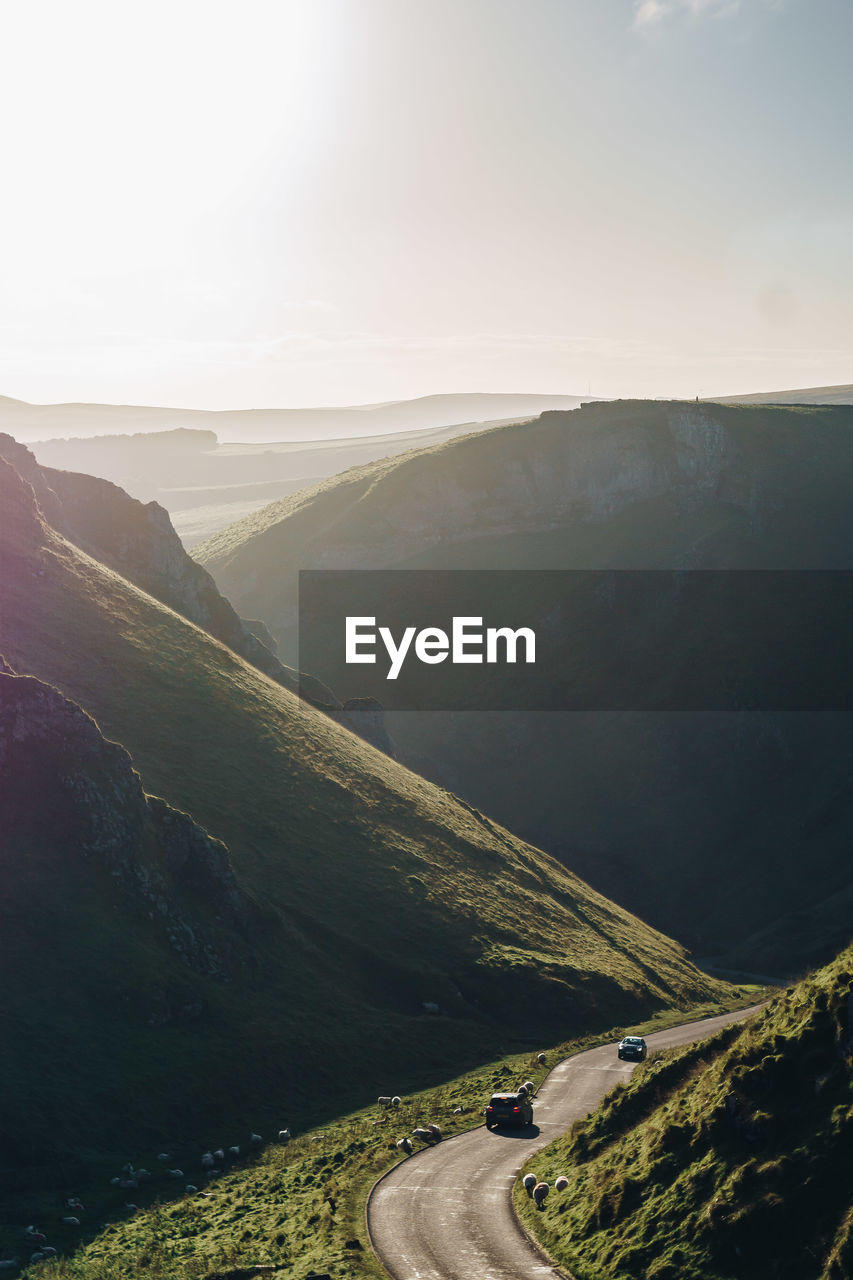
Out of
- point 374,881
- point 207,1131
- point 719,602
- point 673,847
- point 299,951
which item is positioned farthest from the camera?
point 719,602

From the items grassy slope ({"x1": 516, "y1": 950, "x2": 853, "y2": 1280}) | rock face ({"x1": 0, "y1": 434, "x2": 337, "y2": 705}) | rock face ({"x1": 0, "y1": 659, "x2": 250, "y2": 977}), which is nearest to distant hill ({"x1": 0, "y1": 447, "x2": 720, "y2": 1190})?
rock face ({"x1": 0, "y1": 659, "x2": 250, "y2": 977})

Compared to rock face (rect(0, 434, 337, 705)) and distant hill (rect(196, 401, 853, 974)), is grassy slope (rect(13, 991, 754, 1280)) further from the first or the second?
distant hill (rect(196, 401, 853, 974))

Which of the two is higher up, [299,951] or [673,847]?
[299,951]

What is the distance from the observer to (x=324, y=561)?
194 meters

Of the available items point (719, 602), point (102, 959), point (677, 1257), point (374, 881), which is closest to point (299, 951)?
point (374, 881)

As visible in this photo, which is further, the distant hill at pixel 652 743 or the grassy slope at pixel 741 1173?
the distant hill at pixel 652 743

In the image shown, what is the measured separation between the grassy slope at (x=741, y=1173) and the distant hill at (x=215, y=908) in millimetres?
22469

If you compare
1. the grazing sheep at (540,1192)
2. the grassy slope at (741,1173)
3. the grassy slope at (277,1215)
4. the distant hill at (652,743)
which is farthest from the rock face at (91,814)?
the distant hill at (652,743)

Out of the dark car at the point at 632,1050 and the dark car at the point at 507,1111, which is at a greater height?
the dark car at the point at 507,1111

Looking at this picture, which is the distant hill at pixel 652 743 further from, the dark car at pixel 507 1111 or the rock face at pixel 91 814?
the dark car at pixel 507 1111

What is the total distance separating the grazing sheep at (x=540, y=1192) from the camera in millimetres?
32062

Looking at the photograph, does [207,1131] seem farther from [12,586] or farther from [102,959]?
[12,586]

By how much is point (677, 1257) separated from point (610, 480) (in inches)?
7133

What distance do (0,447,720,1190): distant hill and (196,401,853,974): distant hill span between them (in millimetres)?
36256
